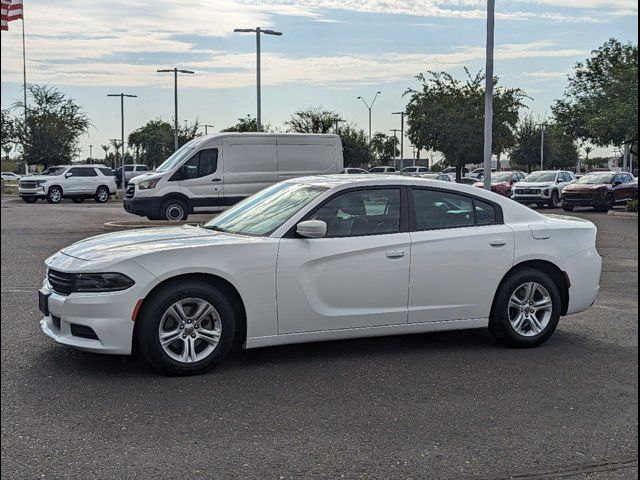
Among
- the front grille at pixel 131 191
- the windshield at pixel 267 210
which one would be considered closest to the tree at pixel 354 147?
the front grille at pixel 131 191

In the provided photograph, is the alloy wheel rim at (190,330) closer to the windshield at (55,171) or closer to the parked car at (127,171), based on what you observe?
the windshield at (55,171)

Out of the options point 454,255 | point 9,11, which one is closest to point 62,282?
point 454,255

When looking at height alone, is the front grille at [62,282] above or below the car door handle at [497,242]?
below

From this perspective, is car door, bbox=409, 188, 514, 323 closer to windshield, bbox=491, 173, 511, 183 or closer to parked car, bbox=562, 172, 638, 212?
parked car, bbox=562, 172, 638, 212

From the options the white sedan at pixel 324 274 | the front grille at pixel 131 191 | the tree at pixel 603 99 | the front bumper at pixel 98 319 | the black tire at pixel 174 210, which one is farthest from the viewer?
the tree at pixel 603 99

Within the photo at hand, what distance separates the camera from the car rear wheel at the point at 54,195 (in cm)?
3334

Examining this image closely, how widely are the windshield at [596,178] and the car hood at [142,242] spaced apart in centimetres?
2608

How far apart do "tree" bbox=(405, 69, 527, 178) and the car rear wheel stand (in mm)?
18379

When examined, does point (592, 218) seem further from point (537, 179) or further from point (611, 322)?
point (611, 322)

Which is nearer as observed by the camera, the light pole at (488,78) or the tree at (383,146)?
the light pole at (488,78)

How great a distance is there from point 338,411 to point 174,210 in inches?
613

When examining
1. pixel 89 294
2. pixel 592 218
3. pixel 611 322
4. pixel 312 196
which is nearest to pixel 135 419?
pixel 89 294

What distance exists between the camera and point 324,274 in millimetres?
5770

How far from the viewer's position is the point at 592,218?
26000mm
